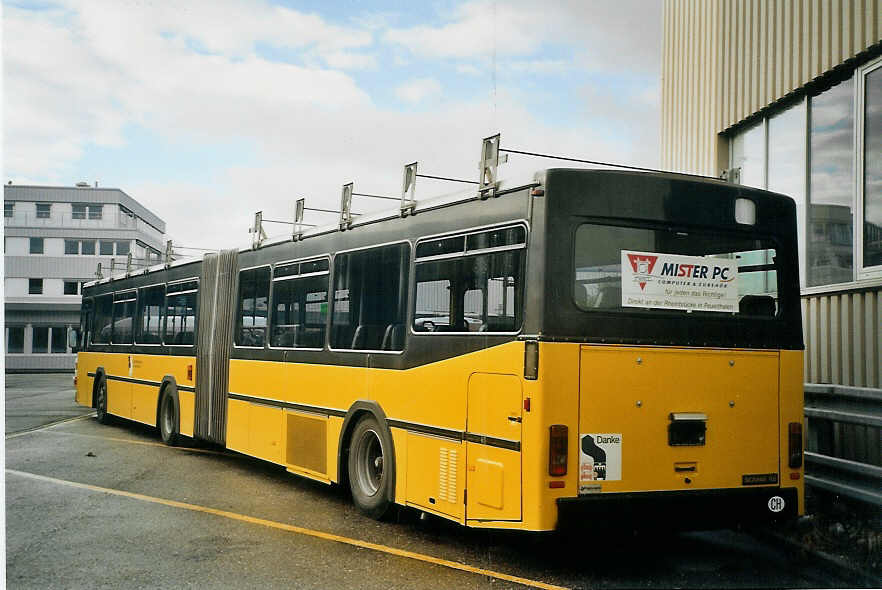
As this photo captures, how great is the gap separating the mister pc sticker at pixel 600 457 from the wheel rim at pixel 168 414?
9.87 m

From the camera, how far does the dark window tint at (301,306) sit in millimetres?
9969

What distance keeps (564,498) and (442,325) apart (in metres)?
2.03

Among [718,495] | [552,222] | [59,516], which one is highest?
[552,222]

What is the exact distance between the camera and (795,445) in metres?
6.96

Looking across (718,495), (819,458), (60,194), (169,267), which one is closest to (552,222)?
Result: (718,495)

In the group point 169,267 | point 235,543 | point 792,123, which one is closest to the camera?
point 235,543

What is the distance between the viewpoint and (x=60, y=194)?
53906 mm

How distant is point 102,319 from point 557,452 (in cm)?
1529

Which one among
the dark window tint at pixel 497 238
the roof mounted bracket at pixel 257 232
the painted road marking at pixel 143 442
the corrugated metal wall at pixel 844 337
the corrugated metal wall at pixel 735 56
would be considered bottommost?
the painted road marking at pixel 143 442

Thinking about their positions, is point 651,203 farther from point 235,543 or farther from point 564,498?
point 235,543

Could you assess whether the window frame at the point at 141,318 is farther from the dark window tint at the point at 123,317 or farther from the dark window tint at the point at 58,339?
the dark window tint at the point at 58,339

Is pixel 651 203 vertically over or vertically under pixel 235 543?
over

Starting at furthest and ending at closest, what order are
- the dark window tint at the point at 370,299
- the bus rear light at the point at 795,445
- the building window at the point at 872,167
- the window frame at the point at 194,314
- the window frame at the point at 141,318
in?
1. the window frame at the point at 141,318
2. the window frame at the point at 194,314
3. the building window at the point at 872,167
4. the dark window tint at the point at 370,299
5. the bus rear light at the point at 795,445

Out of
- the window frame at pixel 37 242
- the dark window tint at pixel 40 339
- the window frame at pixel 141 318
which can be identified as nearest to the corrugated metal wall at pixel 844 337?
the window frame at pixel 141 318
